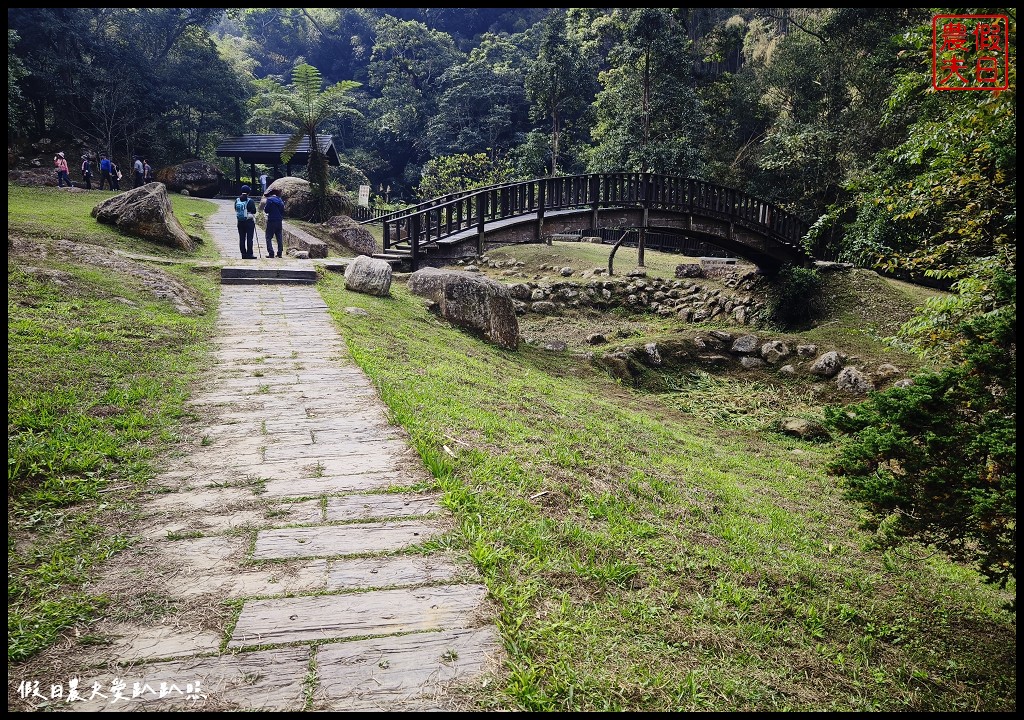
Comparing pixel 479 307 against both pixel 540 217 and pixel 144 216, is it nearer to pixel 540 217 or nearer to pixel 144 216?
pixel 540 217

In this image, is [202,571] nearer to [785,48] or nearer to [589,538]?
[589,538]

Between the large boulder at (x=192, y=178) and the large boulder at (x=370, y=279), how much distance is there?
2364cm

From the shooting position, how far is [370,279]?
37.1 feet

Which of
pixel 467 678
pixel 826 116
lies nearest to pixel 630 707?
pixel 467 678

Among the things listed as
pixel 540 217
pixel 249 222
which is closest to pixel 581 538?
pixel 540 217

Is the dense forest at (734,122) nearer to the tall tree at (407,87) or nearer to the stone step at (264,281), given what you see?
the tall tree at (407,87)

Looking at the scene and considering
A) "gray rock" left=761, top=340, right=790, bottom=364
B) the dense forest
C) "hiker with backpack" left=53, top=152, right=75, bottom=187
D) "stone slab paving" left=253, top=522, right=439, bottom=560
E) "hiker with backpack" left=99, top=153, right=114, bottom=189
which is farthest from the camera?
"hiker with backpack" left=99, top=153, right=114, bottom=189

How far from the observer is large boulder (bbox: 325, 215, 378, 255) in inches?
773

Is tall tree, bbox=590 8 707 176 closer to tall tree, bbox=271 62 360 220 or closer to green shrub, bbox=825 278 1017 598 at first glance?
tall tree, bbox=271 62 360 220

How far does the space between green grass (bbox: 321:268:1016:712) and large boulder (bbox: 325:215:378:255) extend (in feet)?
44.0

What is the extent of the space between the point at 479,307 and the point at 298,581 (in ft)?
28.0

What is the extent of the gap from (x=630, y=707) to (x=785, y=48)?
27.2 meters

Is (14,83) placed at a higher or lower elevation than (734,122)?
higher

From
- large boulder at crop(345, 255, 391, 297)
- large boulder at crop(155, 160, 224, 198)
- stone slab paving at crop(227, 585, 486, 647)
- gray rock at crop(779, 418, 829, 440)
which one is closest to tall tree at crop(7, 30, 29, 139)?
large boulder at crop(155, 160, 224, 198)
